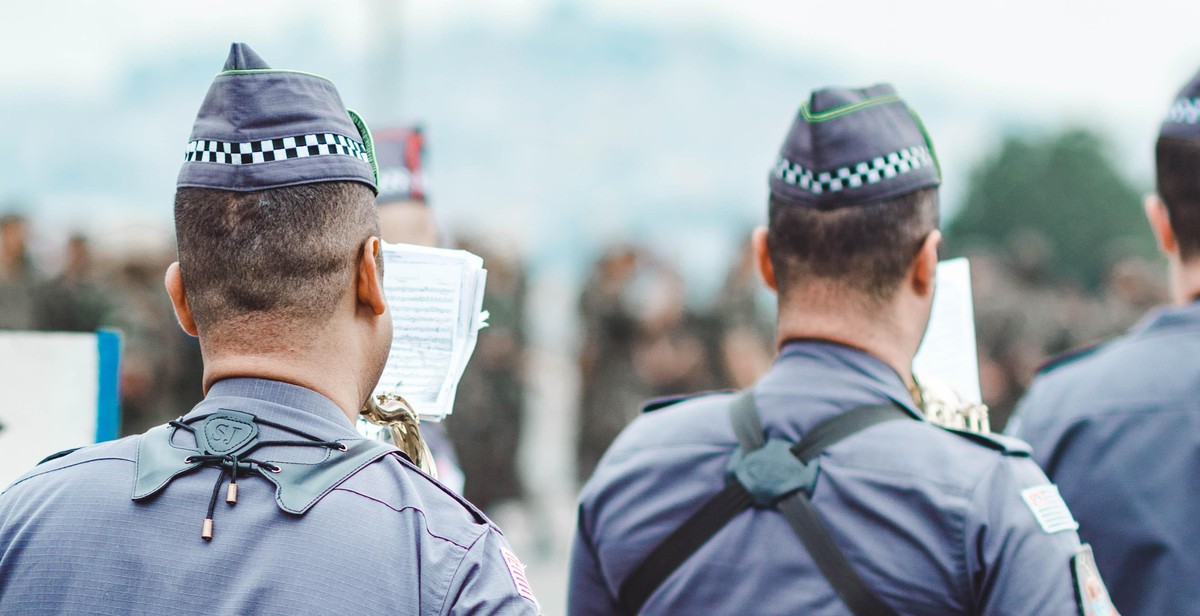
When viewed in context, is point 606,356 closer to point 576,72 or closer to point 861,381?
point 861,381

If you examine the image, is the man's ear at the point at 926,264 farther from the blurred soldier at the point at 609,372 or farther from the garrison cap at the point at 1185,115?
the blurred soldier at the point at 609,372

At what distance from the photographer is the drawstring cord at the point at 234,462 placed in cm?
152

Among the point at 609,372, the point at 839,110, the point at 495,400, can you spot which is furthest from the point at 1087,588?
the point at 495,400

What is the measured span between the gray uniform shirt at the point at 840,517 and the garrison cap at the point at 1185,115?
1.26m

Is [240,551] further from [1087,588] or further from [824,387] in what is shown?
[1087,588]

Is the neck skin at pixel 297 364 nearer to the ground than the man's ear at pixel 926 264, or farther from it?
nearer to the ground

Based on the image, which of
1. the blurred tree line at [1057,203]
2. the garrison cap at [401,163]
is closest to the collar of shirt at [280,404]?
the garrison cap at [401,163]

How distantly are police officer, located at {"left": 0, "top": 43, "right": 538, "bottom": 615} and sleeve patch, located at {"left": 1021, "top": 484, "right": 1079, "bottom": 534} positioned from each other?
951mm

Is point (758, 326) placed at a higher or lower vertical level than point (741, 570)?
lower

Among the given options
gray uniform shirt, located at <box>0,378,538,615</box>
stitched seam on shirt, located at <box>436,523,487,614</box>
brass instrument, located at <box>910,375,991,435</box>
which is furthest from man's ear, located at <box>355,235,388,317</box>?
brass instrument, located at <box>910,375,991,435</box>

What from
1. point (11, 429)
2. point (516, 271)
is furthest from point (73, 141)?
point (11, 429)

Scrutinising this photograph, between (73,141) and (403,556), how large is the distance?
73.0ft

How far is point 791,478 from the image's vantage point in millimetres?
2191

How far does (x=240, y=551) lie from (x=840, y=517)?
3.63 ft
